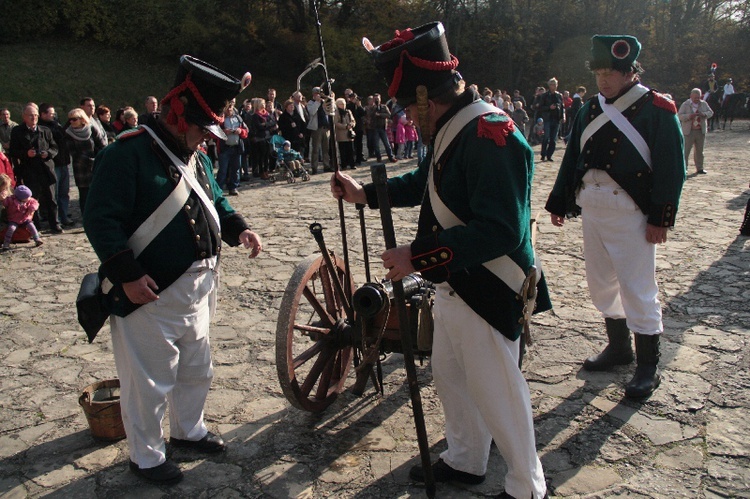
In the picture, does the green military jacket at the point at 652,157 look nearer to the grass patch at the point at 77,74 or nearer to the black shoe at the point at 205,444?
the black shoe at the point at 205,444

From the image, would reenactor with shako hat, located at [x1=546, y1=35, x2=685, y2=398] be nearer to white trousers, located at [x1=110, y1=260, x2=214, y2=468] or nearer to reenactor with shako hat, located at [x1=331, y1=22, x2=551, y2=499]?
reenactor with shako hat, located at [x1=331, y1=22, x2=551, y2=499]

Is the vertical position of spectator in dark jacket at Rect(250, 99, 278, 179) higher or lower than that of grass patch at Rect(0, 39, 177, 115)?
lower

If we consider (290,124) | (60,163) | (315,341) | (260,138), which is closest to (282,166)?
(260,138)

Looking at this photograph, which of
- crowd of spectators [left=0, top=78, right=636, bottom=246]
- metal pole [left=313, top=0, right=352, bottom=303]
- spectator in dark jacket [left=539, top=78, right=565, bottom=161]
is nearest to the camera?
metal pole [left=313, top=0, right=352, bottom=303]

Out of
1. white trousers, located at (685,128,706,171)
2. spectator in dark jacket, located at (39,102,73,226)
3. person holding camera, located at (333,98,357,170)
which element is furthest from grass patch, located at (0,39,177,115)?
white trousers, located at (685,128,706,171)

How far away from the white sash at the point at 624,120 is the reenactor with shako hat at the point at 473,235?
1.43 m

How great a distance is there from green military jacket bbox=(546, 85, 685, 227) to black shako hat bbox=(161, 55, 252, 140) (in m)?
2.19

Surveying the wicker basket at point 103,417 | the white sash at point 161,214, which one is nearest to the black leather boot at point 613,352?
the white sash at point 161,214

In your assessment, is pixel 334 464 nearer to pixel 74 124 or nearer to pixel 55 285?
pixel 55 285

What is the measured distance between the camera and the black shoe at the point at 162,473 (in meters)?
3.31

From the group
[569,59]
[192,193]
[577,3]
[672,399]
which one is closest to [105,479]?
[192,193]

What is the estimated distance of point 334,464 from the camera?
11.5ft

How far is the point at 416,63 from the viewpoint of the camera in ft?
8.87

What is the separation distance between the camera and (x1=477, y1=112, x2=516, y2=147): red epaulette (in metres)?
2.62
